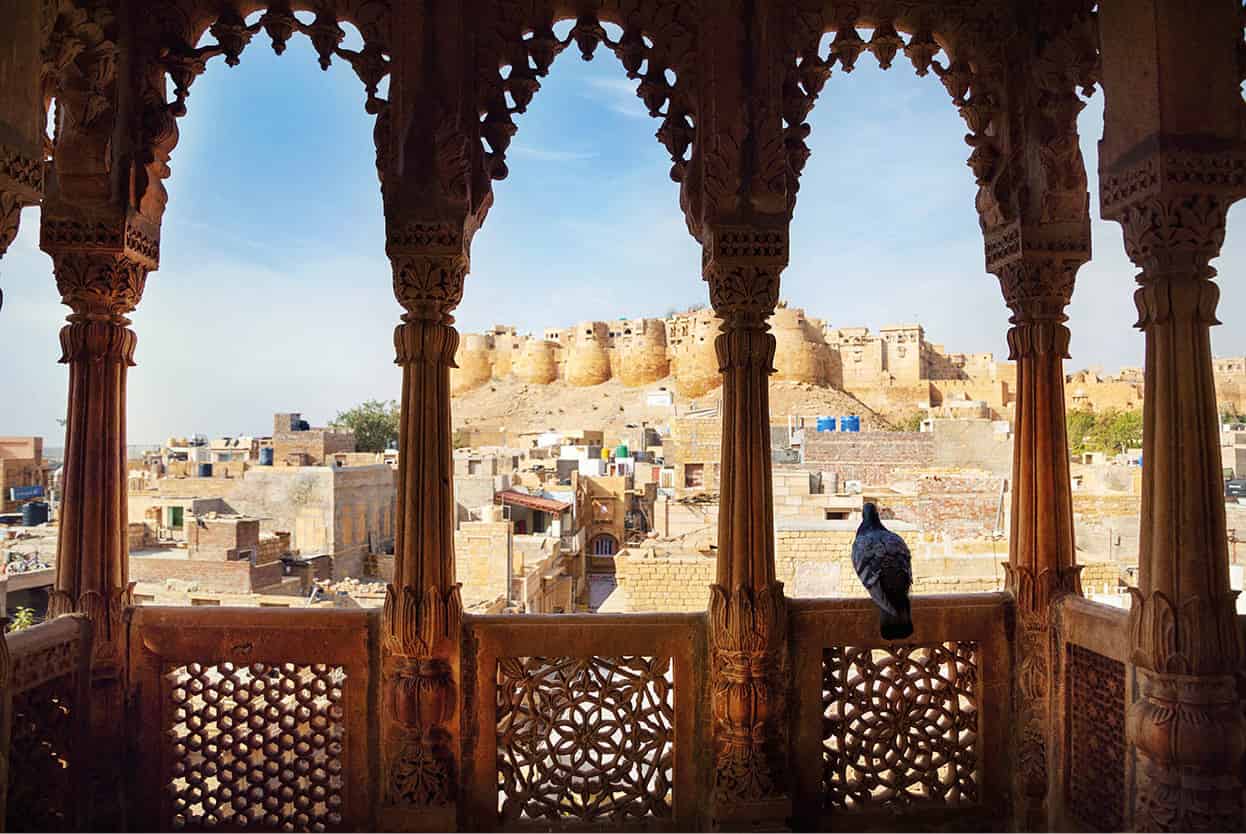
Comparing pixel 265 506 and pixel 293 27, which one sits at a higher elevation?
pixel 293 27

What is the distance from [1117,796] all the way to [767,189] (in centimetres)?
312

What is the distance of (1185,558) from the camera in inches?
125

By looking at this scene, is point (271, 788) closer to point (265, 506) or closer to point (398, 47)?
point (398, 47)

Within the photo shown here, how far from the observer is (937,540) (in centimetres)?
1080

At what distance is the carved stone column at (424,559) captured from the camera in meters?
3.80

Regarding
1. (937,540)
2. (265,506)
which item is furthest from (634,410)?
(937,540)

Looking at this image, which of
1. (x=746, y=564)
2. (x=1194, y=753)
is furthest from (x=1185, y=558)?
(x=746, y=564)

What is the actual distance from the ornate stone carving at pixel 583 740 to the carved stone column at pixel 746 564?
1.03ft

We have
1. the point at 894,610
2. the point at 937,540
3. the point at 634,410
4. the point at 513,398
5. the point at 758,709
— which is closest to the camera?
the point at 894,610

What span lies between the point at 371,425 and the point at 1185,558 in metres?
64.0

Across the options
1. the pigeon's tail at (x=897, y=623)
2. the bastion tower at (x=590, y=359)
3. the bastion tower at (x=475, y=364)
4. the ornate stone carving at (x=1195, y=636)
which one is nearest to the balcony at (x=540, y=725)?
the pigeon's tail at (x=897, y=623)

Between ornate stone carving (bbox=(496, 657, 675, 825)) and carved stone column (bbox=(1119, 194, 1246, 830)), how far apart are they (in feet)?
6.58

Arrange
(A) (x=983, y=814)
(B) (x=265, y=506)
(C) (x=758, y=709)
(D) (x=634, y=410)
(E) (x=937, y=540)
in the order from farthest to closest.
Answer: (D) (x=634, y=410) → (B) (x=265, y=506) → (E) (x=937, y=540) → (A) (x=983, y=814) → (C) (x=758, y=709)

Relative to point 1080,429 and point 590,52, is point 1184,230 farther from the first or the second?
point 1080,429
